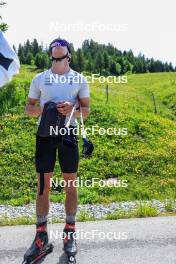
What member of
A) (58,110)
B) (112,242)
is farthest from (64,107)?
(112,242)

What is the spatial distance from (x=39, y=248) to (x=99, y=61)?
399 feet

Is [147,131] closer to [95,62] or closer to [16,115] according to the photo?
[16,115]

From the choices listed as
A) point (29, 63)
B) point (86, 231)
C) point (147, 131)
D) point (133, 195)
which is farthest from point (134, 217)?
point (29, 63)

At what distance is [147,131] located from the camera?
1994cm

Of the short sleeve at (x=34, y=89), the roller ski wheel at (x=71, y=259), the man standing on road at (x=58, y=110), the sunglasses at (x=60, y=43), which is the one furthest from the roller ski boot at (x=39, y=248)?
the sunglasses at (x=60, y=43)

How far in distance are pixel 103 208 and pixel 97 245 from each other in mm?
3408

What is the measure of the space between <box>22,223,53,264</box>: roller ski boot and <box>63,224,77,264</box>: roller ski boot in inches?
8.4

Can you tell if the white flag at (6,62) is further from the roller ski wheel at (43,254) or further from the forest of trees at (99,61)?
the forest of trees at (99,61)

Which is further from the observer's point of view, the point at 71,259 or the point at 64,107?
the point at 64,107

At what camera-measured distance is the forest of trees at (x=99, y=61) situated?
106 metres

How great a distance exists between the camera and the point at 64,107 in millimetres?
6160

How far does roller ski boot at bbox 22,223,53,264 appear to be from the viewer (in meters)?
6.00

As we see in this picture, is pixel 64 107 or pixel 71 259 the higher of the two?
pixel 64 107

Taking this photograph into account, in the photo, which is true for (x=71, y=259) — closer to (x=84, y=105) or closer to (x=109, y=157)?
(x=84, y=105)
